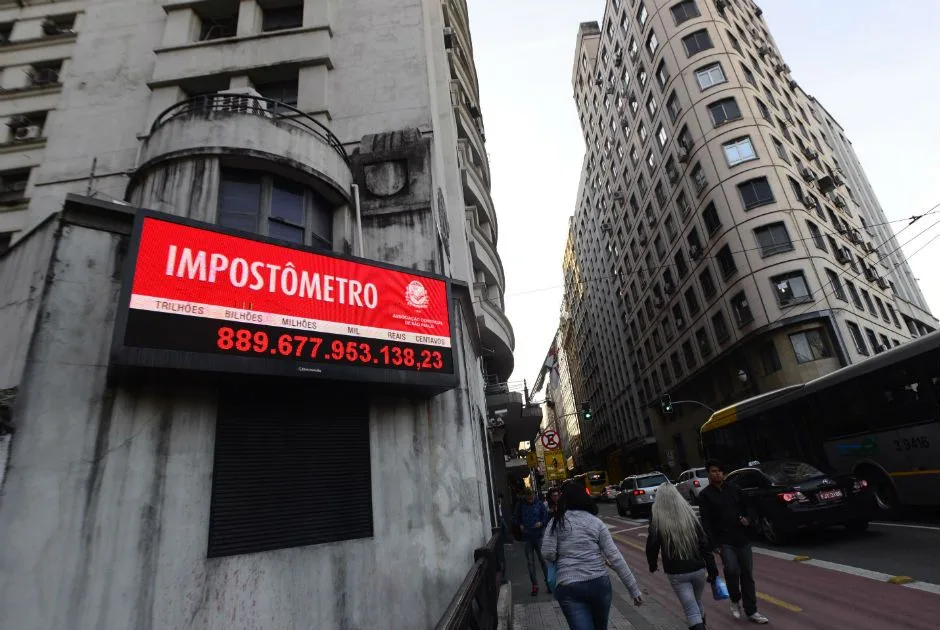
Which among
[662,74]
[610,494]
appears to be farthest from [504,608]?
[662,74]

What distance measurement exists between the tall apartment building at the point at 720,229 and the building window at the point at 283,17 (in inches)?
1020

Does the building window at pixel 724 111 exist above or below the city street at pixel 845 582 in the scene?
above

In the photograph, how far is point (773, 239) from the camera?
1104 inches

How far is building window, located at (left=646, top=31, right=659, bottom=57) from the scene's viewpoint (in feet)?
122

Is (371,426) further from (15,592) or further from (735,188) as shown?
(735,188)

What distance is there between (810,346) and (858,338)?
12.7ft

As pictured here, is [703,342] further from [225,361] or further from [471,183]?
[225,361]

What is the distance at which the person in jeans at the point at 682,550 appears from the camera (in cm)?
487

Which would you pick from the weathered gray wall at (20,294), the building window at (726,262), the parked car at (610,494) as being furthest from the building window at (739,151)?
the weathered gray wall at (20,294)

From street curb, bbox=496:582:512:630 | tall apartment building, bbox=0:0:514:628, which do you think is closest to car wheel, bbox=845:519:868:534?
street curb, bbox=496:582:512:630

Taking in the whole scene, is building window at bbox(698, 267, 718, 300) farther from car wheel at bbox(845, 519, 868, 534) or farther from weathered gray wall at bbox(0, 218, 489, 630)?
weathered gray wall at bbox(0, 218, 489, 630)

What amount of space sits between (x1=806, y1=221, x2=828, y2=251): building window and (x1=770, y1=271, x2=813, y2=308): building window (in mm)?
2846

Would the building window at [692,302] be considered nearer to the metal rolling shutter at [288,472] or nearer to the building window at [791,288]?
the building window at [791,288]

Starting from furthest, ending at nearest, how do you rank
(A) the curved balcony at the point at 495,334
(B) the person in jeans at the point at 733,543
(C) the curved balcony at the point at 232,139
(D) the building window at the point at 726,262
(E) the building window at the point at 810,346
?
(D) the building window at the point at 726,262 → (E) the building window at the point at 810,346 → (A) the curved balcony at the point at 495,334 → (C) the curved balcony at the point at 232,139 → (B) the person in jeans at the point at 733,543
